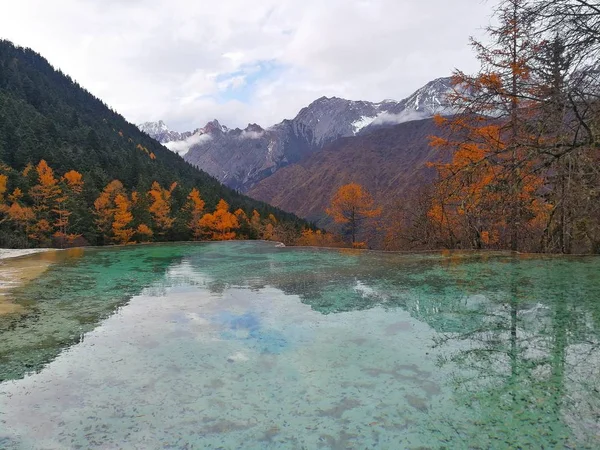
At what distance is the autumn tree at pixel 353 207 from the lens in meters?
26.9

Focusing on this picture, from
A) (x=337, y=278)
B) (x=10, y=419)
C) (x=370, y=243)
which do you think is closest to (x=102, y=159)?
(x=370, y=243)

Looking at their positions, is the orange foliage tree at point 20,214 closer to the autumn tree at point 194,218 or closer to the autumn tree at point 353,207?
the autumn tree at point 194,218

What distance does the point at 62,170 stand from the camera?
42.5 metres

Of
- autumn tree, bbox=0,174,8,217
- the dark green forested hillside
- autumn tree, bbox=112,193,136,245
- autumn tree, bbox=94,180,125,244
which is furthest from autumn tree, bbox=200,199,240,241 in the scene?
autumn tree, bbox=0,174,8,217

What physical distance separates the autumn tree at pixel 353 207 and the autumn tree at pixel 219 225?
13.6 metres

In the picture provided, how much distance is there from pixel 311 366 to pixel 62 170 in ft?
155

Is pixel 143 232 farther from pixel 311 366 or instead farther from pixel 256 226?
pixel 311 366

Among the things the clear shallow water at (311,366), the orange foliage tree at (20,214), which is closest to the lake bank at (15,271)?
the clear shallow water at (311,366)

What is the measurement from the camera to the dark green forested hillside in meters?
28.6

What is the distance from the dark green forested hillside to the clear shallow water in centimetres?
2338

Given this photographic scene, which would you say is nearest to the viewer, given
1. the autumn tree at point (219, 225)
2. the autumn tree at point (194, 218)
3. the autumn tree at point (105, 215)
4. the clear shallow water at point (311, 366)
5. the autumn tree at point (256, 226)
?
the clear shallow water at point (311, 366)

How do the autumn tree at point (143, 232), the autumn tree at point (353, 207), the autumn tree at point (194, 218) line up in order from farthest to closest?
the autumn tree at point (194, 218)
the autumn tree at point (143, 232)
the autumn tree at point (353, 207)

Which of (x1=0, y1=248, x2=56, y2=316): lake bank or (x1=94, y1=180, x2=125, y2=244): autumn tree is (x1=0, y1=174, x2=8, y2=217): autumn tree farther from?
(x1=0, y1=248, x2=56, y2=316): lake bank

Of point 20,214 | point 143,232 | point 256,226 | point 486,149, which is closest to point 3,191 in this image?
point 20,214
